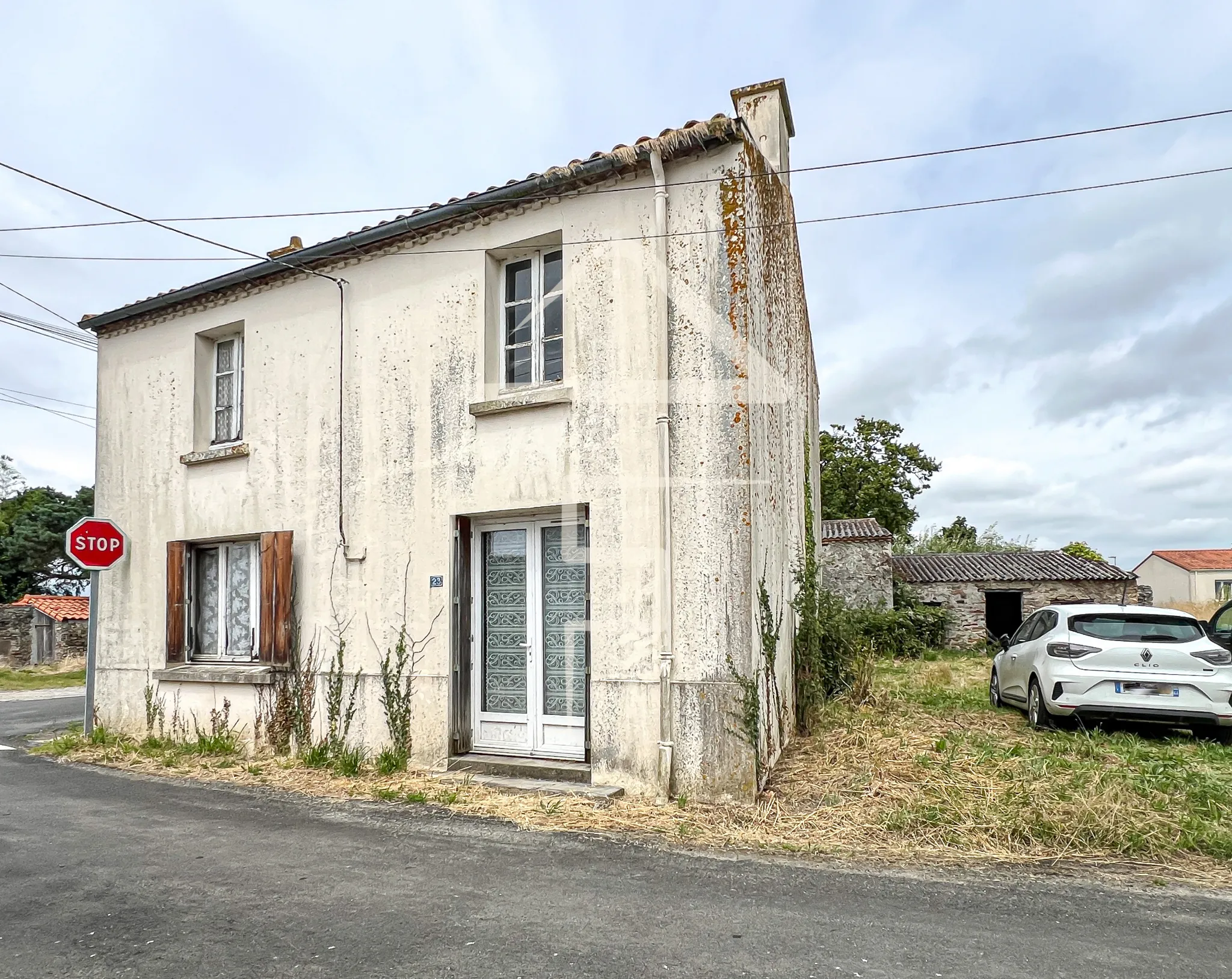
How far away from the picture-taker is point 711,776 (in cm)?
680

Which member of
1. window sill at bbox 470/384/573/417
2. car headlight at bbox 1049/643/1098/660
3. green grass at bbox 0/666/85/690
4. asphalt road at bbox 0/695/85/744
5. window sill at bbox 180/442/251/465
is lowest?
green grass at bbox 0/666/85/690

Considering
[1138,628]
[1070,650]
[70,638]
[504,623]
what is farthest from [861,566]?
[70,638]

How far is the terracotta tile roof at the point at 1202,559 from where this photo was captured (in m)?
63.9

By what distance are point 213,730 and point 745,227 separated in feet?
24.9

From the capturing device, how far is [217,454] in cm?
998

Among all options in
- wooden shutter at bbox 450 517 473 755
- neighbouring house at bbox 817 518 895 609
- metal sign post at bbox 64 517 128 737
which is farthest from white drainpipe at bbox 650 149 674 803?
neighbouring house at bbox 817 518 895 609

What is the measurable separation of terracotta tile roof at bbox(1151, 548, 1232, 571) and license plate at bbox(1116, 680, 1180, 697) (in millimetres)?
66163

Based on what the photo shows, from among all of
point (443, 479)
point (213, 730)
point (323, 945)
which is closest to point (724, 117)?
point (443, 479)

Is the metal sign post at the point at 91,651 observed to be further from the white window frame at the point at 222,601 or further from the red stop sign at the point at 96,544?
the white window frame at the point at 222,601

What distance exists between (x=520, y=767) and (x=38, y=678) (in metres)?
21.6

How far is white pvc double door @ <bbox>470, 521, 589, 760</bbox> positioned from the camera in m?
7.85

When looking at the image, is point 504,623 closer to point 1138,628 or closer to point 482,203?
point 482,203

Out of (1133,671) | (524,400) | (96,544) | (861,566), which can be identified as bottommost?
(1133,671)

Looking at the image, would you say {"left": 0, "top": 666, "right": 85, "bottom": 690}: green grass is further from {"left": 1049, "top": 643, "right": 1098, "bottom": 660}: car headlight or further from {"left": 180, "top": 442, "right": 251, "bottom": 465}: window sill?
{"left": 1049, "top": 643, "right": 1098, "bottom": 660}: car headlight
